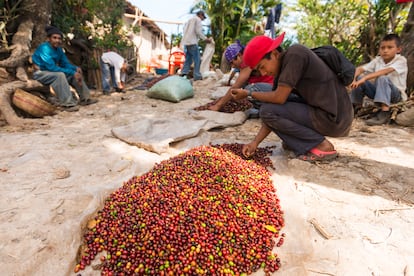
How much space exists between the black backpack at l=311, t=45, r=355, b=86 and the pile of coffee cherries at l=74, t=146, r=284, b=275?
114 cm

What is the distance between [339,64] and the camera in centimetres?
205

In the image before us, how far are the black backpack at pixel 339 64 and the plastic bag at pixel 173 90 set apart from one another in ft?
10.1

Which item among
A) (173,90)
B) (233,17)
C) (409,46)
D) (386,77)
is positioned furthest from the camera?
(233,17)

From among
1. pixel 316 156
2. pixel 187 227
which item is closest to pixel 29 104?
pixel 187 227

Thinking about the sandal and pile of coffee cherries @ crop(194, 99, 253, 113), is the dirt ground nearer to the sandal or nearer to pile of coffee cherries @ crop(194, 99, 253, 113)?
the sandal

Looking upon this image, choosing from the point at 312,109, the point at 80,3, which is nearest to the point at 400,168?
the point at 312,109

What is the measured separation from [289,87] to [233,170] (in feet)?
2.59

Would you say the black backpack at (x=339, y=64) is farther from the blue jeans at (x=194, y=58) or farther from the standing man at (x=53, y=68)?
the blue jeans at (x=194, y=58)

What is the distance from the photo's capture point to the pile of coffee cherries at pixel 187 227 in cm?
129

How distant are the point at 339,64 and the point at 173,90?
3225 millimetres

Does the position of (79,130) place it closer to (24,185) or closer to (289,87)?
(24,185)

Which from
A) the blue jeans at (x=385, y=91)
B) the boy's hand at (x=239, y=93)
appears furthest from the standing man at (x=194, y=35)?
the boy's hand at (x=239, y=93)

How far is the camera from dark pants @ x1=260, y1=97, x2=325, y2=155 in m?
2.19

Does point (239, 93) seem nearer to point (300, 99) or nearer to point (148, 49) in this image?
point (300, 99)
